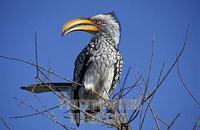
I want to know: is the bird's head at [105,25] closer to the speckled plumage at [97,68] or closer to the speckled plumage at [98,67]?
the speckled plumage at [97,68]

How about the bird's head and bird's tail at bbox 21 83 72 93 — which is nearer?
bird's tail at bbox 21 83 72 93

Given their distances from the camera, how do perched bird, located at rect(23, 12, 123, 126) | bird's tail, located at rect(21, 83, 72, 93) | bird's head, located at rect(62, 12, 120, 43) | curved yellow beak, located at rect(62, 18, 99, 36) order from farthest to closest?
1. bird's head, located at rect(62, 12, 120, 43)
2. perched bird, located at rect(23, 12, 123, 126)
3. curved yellow beak, located at rect(62, 18, 99, 36)
4. bird's tail, located at rect(21, 83, 72, 93)

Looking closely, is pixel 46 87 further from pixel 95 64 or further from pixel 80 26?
pixel 80 26

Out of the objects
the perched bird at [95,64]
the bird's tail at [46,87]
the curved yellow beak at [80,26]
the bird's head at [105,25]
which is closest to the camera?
the bird's tail at [46,87]

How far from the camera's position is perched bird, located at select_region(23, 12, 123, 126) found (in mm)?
5410

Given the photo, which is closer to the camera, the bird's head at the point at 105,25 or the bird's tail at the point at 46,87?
the bird's tail at the point at 46,87

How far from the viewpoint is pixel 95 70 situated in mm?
5488

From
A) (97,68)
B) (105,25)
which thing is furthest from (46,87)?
(105,25)

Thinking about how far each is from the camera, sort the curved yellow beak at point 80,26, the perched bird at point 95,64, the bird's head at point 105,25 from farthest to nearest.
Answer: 1. the bird's head at point 105,25
2. the perched bird at point 95,64
3. the curved yellow beak at point 80,26

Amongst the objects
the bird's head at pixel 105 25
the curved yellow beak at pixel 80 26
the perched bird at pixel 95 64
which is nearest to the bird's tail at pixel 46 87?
the perched bird at pixel 95 64

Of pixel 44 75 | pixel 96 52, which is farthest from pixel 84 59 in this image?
pixel 44 75

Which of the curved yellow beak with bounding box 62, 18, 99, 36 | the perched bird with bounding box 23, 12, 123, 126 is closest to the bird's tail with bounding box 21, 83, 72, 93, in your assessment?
the perched bird with bounding box 23, 12, 123, 126

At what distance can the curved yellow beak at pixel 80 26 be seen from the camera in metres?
5.11

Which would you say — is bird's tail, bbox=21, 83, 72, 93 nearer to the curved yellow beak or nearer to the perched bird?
the perched bird
